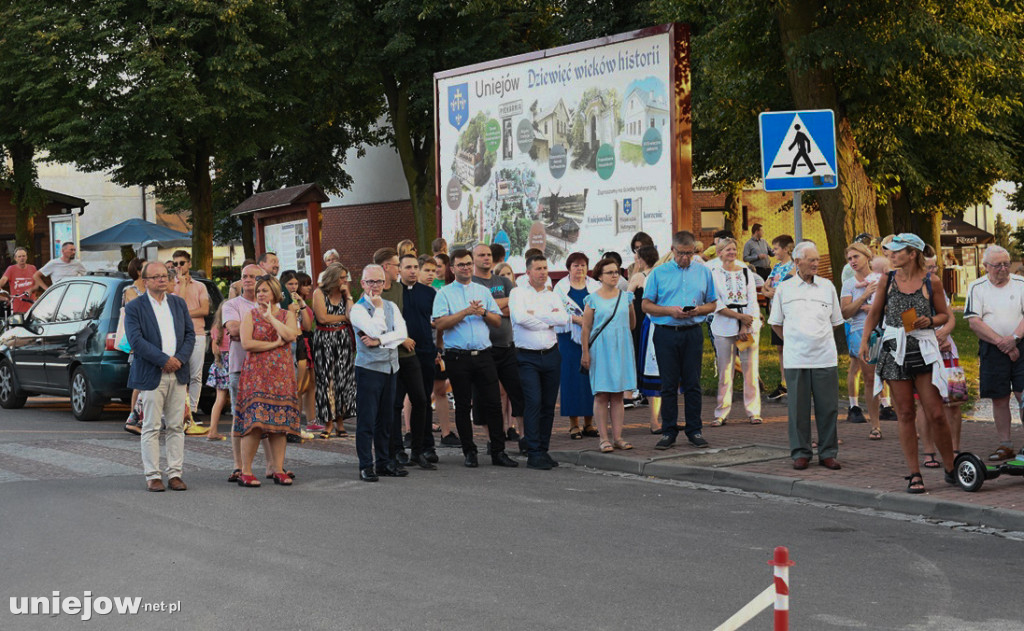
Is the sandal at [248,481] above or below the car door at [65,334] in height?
below

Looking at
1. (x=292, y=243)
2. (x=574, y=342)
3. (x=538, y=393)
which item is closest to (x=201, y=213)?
(x=292, y=243)

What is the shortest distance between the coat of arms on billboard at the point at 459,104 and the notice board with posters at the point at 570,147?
20mm

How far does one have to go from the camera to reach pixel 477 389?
468 inches

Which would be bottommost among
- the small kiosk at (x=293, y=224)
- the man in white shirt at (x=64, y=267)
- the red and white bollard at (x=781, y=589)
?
the red and white bollard at (x=781, y=589)

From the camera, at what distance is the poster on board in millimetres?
20906

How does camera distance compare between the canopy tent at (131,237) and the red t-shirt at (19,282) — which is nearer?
the red t-shirt at (19,282)

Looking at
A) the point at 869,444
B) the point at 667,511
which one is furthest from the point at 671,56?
the point at 667,511

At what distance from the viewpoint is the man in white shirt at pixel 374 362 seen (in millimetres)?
10977

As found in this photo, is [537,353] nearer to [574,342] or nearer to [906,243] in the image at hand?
[574,342]

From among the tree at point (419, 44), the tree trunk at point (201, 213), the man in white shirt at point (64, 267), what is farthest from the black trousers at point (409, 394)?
the tree at point (419, 44)

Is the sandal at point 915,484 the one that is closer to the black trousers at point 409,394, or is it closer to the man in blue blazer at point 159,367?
the black trousers at point 409,394

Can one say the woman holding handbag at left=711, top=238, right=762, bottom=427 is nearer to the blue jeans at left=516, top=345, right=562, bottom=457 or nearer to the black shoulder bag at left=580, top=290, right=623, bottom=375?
the black shoulder bag at left=580, top=290, right=623, bottom=375

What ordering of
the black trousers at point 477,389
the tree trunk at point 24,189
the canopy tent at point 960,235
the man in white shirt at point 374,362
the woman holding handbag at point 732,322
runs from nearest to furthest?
the man in white shirt at point 374,362, the black trousers at point 477,389, the woman holding handbag at point 732,322, the tree trunk at point 24,189, the canopy tent at point 960,235

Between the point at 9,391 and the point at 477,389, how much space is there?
8804 millimetres
